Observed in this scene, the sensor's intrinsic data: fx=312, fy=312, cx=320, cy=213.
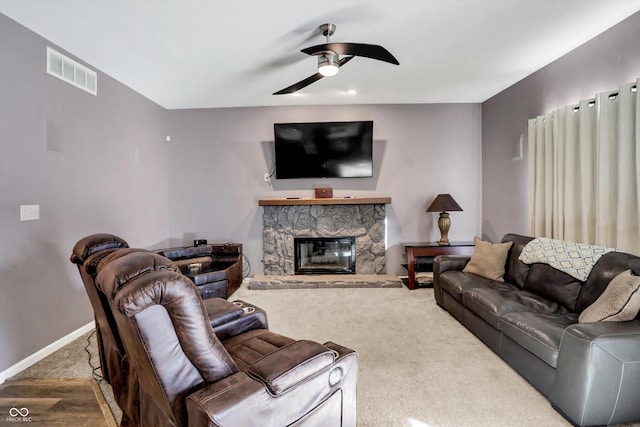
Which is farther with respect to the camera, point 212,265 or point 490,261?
point 212,265

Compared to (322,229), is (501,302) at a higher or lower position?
lower

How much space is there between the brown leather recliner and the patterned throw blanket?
2.28 metres

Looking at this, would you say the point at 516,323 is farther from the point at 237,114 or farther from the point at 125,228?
the point at 237,114

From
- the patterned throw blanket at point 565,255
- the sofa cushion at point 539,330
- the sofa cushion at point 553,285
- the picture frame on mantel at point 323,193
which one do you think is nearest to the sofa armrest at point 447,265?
the patterned throw blanket at point 565,255

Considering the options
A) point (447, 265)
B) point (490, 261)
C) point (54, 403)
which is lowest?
point (54, 403)

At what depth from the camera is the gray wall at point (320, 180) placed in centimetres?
505

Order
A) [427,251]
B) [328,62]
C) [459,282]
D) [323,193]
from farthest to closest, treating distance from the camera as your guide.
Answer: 1. [323,193]
2. [427,251]
3. [459,282]
4. [328,62]

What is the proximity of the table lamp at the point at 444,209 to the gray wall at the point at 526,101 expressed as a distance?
27.6 inches

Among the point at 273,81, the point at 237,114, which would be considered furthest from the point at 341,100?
the point at 237,114

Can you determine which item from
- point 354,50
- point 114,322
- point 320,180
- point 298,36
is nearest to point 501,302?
point 354,50

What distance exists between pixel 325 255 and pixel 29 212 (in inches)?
143

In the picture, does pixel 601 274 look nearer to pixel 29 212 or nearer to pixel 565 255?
pixel 565 255

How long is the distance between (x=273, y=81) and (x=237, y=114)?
1354 mm

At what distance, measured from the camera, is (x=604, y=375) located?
168 centimetres
